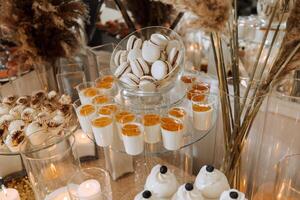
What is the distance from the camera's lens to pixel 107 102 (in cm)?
101

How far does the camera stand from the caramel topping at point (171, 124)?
2.97 ft

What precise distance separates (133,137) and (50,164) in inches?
13.5

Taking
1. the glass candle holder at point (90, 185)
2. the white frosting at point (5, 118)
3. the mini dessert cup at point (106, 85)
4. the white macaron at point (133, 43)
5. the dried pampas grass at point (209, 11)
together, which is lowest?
the glass candle holder at point (90, 185)

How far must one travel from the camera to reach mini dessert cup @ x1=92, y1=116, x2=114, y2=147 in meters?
0.93

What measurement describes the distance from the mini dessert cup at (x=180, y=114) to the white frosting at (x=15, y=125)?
1.59 feet

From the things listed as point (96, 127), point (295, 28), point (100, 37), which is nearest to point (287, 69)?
point (295, 28)

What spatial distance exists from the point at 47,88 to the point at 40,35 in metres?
0.25

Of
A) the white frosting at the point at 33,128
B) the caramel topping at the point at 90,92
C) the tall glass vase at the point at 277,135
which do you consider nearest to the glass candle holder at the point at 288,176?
the tall glass vase at the point at 277,135

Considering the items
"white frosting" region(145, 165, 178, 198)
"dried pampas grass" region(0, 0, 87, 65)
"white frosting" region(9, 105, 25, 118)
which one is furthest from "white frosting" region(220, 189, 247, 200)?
"dried pampas grass" region(0, 0, 87, 65)

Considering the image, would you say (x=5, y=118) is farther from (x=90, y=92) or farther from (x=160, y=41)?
(x=160, y=41)

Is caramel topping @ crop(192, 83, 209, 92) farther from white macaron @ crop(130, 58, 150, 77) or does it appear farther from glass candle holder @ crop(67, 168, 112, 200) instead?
glass candle holder @ crop(67, 168, 112, 200)

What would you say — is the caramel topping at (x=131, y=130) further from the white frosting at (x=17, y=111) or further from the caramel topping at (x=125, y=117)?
the white frosting at (x=17, y=111)

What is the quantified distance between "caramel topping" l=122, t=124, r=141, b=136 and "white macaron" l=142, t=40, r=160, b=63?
7.9 inches

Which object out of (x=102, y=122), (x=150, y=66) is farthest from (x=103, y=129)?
(x=150, y=66)
